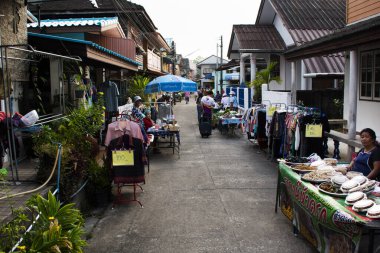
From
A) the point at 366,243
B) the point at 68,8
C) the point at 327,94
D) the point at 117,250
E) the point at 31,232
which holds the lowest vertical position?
the point at 117,250

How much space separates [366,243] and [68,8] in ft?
56.1

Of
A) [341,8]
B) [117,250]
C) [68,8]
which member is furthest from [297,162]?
[341,8]

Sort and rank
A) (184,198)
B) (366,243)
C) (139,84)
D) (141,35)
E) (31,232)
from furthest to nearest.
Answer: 1. (141,35)
2. (139,84)
3. (184,198)
4. (366,243)
5. (31,232)

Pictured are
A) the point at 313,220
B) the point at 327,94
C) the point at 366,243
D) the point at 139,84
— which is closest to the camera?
the point at 366,243

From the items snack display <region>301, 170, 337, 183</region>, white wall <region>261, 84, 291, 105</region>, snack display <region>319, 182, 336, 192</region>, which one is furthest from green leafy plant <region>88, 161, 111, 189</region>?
white wall <region>261, 84, 291, 105</region>

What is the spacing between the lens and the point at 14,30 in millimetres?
8188

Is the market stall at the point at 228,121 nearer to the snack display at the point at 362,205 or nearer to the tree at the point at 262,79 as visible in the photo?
the tree at the point at 262,79

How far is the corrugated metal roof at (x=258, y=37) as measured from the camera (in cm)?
1962

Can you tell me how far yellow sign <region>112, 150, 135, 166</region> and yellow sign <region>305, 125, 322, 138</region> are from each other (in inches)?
160

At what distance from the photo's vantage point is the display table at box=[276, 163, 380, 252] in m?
3.76

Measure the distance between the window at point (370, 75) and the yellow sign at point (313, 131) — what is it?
13.2 feet

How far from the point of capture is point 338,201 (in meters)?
4.36

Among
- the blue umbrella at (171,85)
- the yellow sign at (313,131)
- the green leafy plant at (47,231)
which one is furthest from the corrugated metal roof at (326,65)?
the green leafy plant at (47,231)

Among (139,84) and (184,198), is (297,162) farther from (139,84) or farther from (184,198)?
(139,84)
